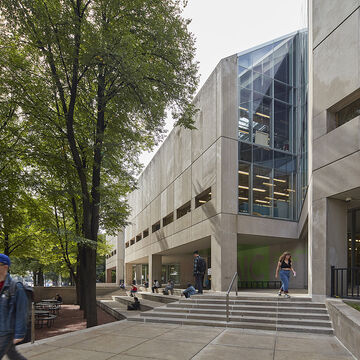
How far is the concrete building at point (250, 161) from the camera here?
19.2 m

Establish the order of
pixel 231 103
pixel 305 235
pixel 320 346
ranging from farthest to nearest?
pixel 305 235 → pixel 231 103 → pixel 320 346

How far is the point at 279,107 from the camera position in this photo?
72.2 ft

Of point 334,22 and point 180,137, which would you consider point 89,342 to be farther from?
point 180,137

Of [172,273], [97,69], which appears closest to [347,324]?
[97,69]

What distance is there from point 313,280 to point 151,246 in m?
26.5

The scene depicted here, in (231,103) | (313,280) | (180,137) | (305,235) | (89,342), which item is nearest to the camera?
(89,342)

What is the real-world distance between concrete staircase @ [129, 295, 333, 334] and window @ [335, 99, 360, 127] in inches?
235

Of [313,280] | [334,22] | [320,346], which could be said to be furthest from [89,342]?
[334,22]

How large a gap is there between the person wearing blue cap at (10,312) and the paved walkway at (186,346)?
331cm

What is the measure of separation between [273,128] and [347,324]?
15733 mm

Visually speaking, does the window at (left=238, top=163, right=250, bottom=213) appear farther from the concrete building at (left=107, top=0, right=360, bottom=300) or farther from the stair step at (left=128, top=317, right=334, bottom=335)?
the stair step at (left=128, top=317, right=334, bottom=335)

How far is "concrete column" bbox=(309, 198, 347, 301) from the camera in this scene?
11.0 m

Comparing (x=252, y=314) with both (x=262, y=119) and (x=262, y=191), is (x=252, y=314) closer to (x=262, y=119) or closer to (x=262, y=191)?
(x=262, y=191)

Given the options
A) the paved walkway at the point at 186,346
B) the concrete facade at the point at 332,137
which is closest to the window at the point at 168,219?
the concrete facade at the point at 332,137
